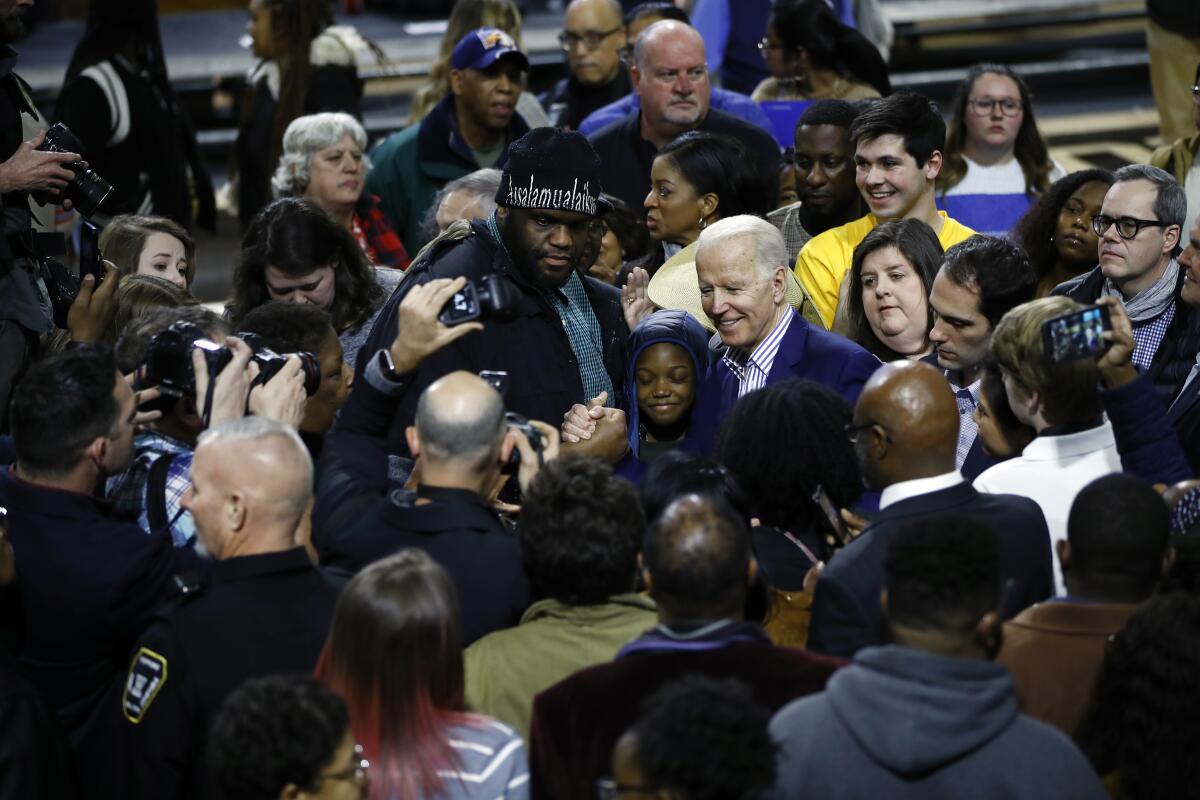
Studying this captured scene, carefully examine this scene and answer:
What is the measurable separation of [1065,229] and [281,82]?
3.31 metres

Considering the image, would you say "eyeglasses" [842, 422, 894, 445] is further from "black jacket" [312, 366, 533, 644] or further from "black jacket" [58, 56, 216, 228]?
"black jacket" [58, 56, 216, 228]

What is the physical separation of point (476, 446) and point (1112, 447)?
1346mm

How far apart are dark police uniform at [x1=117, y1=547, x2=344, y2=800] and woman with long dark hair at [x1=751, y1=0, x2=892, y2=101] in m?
4.00

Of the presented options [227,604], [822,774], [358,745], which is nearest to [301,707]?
[358,745]

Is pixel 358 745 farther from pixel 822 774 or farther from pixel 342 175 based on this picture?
pixel 342 175

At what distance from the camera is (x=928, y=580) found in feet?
8.29

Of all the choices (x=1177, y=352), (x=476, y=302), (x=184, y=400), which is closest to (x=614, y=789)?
(x=476, y=302)

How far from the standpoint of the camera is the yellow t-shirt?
16.3ft

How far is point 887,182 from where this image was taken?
4.93 metres

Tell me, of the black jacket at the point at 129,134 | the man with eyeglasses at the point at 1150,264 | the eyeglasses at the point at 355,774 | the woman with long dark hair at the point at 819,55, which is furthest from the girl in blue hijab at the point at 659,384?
the black jacket at the point at 129,134

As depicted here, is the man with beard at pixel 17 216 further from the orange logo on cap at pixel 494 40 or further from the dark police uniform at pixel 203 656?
the orange logo on cap at pixel 494 40

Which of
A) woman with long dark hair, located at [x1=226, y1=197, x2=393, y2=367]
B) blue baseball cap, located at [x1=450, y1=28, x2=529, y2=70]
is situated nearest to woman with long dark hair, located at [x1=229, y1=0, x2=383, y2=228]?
blue baseball cap, located at [x1=450, y1=28, x2=529, y2=70]

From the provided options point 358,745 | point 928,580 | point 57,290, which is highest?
point 57,290

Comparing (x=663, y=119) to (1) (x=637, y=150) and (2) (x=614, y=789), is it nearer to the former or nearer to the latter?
(1) (x=637, y=150)
